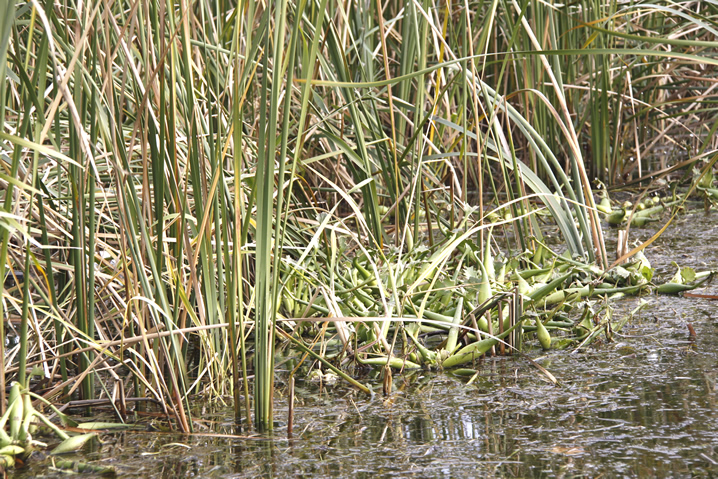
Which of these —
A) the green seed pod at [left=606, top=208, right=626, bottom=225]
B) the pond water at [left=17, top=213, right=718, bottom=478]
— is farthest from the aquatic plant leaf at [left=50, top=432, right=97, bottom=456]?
the green seed pod at [left=606, top=208, right=626, bottom=225]

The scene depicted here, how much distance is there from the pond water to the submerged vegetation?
6 centimetres

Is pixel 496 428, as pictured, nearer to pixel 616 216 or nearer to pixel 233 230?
pixel 233 230

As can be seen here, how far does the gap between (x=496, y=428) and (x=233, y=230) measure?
506mm

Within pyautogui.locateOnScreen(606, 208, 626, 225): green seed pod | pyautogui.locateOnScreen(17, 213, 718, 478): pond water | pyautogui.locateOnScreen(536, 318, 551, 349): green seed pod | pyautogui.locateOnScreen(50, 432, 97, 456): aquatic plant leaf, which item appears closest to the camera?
pyautogui.locateOnScreen(17, 213, 718, 478): pond water

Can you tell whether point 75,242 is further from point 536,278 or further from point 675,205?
point 675,205

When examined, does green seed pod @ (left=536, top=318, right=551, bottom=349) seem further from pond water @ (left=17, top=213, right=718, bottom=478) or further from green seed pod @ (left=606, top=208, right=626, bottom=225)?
green seed pod @ (left=606, top=208, right=626, bottom=225)

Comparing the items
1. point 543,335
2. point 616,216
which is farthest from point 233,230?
point 616,216

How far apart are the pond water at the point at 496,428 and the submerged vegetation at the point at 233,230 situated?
63 mm

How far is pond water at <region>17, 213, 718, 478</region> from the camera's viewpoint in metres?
1.10

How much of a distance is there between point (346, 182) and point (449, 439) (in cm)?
156

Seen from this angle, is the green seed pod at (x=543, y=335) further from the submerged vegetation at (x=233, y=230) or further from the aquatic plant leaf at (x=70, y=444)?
the aquatic plant leaf at (x=70, y=444)

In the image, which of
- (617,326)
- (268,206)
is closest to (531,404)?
(617,326)

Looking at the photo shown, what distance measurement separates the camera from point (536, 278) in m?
1.89

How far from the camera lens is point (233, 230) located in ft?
4.24
